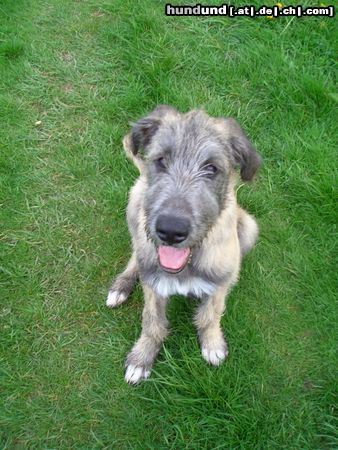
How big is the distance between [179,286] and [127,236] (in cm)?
125

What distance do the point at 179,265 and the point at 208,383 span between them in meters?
0.98

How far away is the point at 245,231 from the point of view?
3.72 metres

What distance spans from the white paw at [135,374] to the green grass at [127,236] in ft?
0.25

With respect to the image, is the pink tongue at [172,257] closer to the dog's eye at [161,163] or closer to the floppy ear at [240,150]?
the dog's eye at [161,163]

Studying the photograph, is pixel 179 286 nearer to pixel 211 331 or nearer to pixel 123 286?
pixel 211 331

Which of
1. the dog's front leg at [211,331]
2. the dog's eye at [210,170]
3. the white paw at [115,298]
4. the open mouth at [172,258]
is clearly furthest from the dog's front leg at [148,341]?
the dog's eye at [210,170]

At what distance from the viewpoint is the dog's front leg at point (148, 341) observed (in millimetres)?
3463

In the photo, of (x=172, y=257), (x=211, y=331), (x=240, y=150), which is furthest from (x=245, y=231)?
(x=172, y=257)

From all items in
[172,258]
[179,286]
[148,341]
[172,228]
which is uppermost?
[172,228]

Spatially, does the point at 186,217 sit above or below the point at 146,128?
below

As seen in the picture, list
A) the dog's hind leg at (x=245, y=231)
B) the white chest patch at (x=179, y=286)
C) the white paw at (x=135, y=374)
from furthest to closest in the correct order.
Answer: the dog's hind leg at (x=245, y=231) < the white paw at (x=135, y=374) < the white chest patch at (x=179, y=286)

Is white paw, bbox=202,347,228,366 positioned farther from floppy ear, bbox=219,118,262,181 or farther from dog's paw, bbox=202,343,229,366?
floppy ear, bbox=219,118,262,181

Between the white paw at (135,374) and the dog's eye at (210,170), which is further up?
the dog's eye at (210,170)

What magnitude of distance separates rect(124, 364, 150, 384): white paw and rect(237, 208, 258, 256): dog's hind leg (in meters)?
1.20
